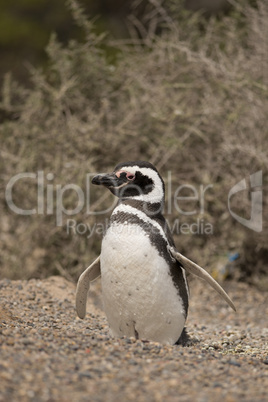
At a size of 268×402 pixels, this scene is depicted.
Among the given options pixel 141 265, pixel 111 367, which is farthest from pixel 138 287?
pixel 111 367

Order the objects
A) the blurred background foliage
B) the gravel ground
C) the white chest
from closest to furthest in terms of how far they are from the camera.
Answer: the gravel ground
the white chest
the blurred background foliage

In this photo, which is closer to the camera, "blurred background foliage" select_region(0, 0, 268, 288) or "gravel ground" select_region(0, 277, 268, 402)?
"gravel ground" select_region(0, 277, 268, 402)

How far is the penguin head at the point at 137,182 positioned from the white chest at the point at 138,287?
23 cm

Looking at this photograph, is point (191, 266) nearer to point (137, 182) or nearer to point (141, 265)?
point (141, 265)

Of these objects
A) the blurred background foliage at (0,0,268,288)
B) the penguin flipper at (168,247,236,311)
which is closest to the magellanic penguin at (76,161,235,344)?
the penguin flipper at (168,247,236,311)

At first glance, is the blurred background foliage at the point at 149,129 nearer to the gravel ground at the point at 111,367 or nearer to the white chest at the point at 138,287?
the gravel ground at the point at 111,367

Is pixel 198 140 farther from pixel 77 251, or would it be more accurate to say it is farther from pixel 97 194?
pixel 77 251

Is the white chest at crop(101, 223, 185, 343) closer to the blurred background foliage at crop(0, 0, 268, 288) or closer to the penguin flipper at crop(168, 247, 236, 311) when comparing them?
the penguin flipper at crop(168, 247, 236, 311)

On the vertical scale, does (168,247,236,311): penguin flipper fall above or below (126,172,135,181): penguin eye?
below

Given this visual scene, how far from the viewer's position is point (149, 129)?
6.15 m

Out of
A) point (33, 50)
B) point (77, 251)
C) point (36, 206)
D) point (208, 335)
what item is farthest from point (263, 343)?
point (33, 50)

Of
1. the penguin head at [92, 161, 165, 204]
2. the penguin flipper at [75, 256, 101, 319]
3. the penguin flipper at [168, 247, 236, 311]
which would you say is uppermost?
the penguin head at [92, 161, 165, 204]

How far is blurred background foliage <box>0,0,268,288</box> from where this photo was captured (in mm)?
5691

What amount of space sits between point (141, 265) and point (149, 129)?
10.9 ft
